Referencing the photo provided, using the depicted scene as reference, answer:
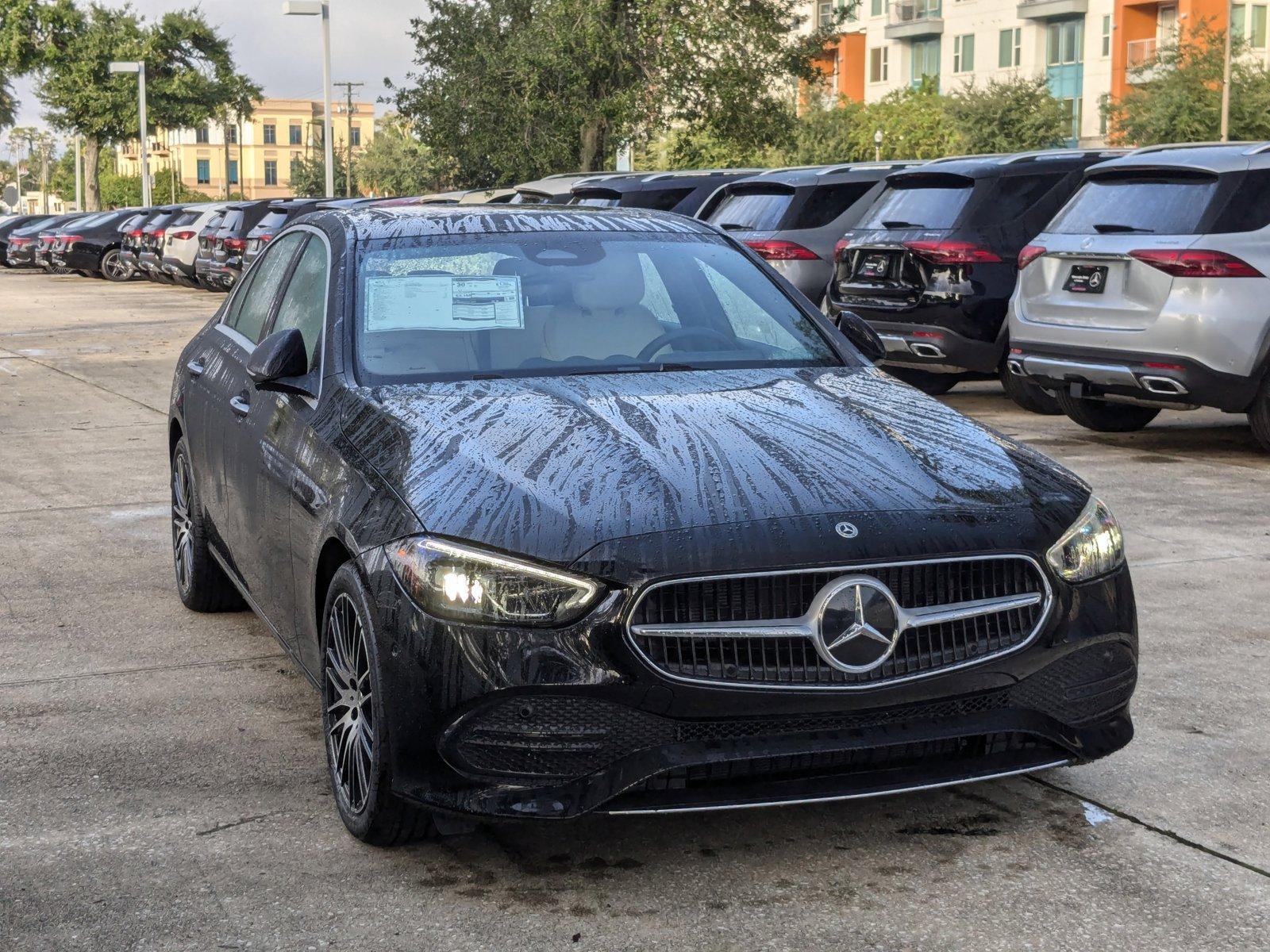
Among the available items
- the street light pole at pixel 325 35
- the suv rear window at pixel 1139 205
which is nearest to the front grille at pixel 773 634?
the suv rear window at pixel 1139 205

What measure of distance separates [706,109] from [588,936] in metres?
35.3

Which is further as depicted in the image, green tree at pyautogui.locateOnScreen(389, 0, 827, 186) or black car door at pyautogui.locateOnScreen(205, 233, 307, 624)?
green tree at pyautogui.locateOnScreen(389, 0, 827, 186)

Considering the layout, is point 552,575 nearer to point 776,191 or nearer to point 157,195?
point 776,191

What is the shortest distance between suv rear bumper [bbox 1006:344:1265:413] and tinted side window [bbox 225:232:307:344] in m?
5.41

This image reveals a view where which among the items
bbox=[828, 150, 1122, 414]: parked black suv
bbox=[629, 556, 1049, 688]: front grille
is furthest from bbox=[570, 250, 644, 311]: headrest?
bbox=[828, 150, 1122, 414]: parked black suv

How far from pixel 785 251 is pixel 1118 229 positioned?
450cm

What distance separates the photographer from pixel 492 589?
11.8ft

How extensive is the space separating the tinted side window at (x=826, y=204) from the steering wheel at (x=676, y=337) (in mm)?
9494

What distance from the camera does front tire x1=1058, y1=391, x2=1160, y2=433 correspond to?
11430 millimetres

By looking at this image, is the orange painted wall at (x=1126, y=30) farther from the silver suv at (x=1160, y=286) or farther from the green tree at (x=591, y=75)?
the silver suv at (x=1160, y=286)

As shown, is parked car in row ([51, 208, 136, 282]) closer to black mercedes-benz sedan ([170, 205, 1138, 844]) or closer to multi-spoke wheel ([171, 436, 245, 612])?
multi-spoke wheel ([171, 436, 245, 612])

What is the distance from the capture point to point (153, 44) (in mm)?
61469

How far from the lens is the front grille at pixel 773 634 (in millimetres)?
3562

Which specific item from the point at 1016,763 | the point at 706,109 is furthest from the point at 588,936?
the point at 706,109
